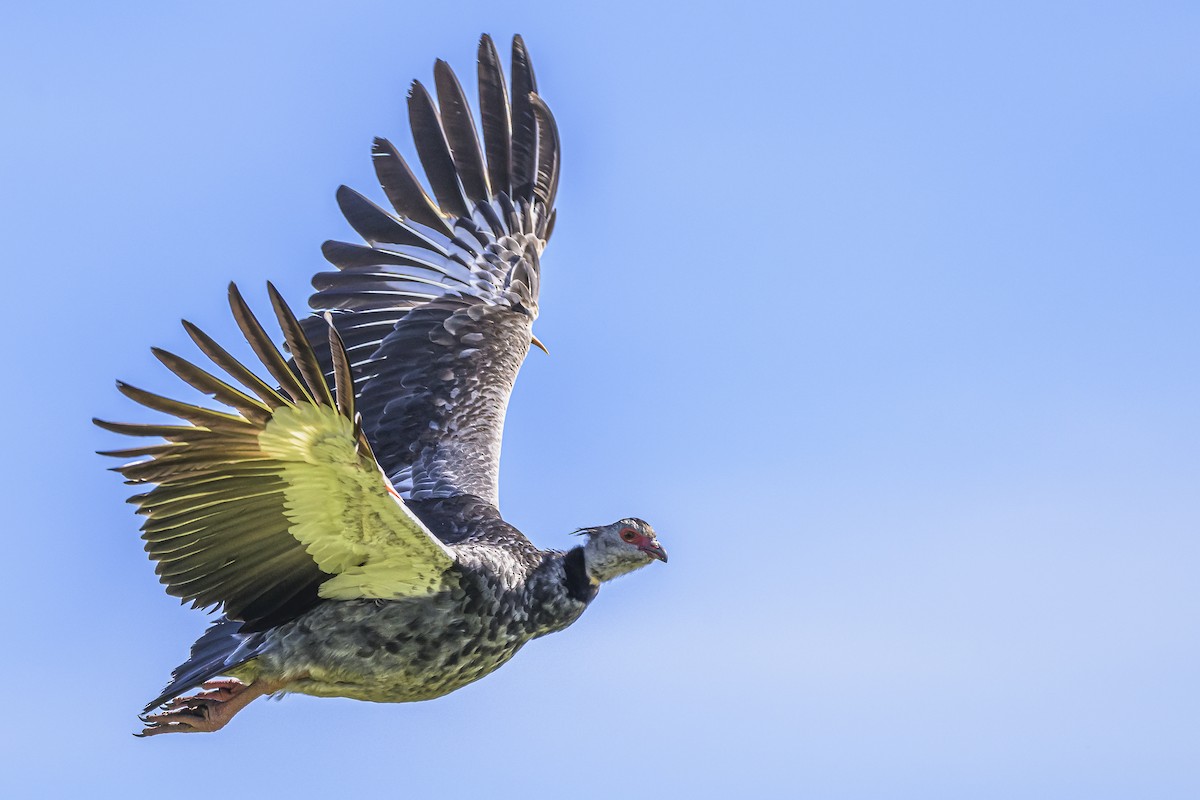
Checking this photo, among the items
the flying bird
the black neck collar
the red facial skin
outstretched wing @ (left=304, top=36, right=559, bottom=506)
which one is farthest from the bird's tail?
outstretched wing @ (left=304, top=36, right=559, bottom=506)

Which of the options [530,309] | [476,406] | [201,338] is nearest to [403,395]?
[476,406]

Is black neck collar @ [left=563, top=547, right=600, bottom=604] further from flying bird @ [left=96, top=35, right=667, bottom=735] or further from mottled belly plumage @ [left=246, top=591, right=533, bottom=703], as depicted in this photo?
mottled belly plumage @ [left=246, top=591, right=533, bottom=703]

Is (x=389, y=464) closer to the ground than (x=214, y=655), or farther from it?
farther from it

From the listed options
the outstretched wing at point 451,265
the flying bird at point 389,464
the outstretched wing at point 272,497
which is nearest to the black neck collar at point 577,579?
the flying bird at point 389,464

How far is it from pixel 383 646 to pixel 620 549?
134cm

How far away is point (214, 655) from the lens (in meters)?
7.99

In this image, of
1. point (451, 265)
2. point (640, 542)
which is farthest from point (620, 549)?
point (451, 265)

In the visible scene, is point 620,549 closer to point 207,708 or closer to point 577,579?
point 577,579

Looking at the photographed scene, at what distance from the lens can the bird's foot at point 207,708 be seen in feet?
26.1

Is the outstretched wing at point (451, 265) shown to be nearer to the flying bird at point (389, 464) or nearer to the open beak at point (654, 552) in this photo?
the flying bird at point (389, 464)

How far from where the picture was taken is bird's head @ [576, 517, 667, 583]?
28.8ft

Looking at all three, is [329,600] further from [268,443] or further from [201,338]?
[201,338]

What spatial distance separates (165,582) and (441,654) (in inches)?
52.2

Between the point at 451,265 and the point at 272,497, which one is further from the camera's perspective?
the point at 451,265
